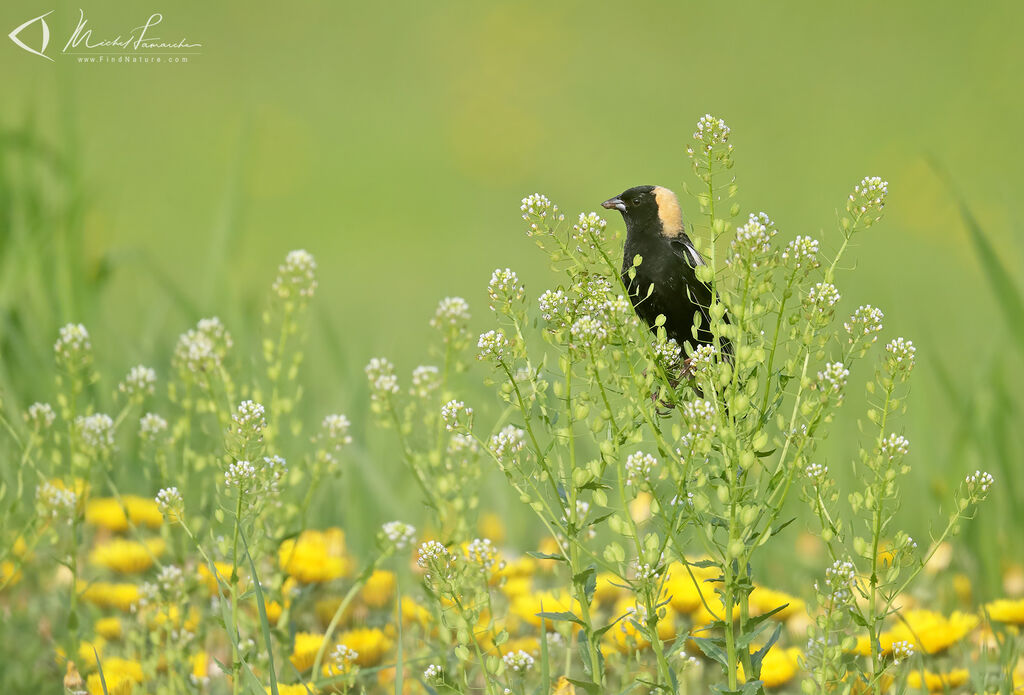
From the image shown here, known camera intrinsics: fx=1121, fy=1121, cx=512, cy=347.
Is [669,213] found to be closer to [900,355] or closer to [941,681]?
[900,355]

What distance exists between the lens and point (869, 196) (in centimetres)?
171

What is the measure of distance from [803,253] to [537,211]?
0.41 metres

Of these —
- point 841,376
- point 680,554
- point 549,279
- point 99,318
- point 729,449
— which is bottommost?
point 680,554

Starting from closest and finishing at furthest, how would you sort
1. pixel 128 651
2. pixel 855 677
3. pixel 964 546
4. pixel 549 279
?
1. pixel 855 677
2. pixel 128 651
3. pixel 964 546
4. pixel 549 279

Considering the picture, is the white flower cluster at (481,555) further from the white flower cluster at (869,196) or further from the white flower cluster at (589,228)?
the white flower cluster at (869,196)

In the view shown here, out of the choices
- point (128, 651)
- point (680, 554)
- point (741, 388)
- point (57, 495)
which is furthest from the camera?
point (128, 651)

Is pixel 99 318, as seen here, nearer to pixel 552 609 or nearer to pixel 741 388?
pixel 552 609

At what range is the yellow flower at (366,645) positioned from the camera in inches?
101

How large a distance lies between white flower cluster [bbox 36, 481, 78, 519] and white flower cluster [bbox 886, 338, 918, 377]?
1719 millimetres

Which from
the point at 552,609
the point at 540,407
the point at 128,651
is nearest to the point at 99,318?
the point at 128,651

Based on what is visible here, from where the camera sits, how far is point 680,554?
1.64 m

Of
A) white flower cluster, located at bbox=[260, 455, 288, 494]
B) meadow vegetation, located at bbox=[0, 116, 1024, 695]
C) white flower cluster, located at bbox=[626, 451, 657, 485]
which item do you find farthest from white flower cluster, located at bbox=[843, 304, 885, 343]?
white flower cluster, located at bbox=[260, 455, 288, 494]

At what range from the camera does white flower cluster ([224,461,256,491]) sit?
192 cm

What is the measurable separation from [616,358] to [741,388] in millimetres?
218
